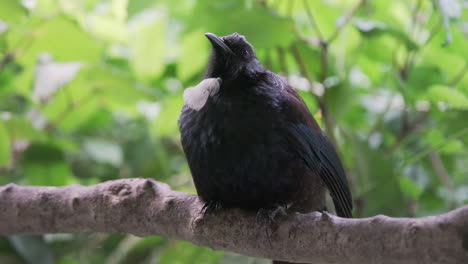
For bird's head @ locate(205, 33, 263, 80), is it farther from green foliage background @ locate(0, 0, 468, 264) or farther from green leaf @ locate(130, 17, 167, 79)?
green leaf @ locate(130, 17, 167, 79)

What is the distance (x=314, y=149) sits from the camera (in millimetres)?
1597

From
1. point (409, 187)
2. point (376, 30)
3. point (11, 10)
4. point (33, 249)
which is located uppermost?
point (11, 10)

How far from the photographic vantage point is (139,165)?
→ 2543 mm

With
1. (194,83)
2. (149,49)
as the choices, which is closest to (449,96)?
(194,83)

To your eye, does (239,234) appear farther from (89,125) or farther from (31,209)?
(89,125)

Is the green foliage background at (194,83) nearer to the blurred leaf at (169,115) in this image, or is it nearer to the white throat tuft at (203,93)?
the blurred leaf at (169,115)

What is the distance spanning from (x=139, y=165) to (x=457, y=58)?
1338 mm

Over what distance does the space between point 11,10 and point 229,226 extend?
101 cm

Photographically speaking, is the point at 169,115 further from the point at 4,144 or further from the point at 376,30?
the point at 376,30

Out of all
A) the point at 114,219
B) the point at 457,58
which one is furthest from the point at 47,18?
the point at 457,58

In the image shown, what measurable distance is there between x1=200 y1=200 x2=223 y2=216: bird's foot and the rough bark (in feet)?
0.05

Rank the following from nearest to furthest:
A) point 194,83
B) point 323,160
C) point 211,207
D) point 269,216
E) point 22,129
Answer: point 269,216, point 211,207, point 323,160, point 22,129, point 194,83

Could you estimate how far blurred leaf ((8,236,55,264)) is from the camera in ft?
6.54

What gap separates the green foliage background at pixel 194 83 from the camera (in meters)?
1.89
